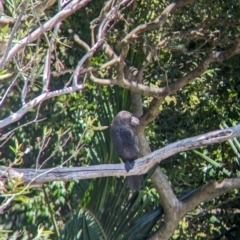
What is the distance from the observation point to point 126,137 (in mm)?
6289

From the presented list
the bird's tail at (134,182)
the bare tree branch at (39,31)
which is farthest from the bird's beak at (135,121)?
the bare tree branch at (39,31)

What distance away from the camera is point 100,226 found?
648 cm

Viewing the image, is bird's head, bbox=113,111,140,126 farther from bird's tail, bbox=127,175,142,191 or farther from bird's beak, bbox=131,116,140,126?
bird's tail, bbox=127,175,142,191

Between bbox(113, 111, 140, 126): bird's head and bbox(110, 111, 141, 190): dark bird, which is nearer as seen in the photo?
bbox(110, 111, 141, 190): dark bird

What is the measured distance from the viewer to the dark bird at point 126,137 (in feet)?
19.9

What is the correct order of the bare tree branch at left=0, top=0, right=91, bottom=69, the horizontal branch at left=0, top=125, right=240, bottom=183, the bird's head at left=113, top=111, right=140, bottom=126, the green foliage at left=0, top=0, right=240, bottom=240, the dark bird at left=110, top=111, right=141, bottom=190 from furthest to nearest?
the green foliage at left=0, top=0, right=240, bottom=240, the bird's head at left=113, top=111, right=140, bottom=126, the dark bird at left=110, top=111, right=141, bottom=190, the horizontal branch at left=0, top=125, right=240, bottom=183, the bare tree branch at left=0, top=0, right=91, bottom=69

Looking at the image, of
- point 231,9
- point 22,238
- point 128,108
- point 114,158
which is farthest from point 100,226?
point 231,9

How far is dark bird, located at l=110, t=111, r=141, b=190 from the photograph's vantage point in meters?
6.07

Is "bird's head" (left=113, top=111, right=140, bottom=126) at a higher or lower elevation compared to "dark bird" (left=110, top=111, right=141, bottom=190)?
higher

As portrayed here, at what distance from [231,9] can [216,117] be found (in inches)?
46.5

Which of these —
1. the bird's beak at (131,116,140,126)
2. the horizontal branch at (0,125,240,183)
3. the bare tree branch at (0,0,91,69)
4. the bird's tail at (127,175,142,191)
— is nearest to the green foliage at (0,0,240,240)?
the bird's tail at (127,175,142,191)

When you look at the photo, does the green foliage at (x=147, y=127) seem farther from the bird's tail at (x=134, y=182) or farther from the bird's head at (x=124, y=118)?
the bird's head at (x=124, y=118)

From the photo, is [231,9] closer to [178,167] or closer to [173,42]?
[173,42]

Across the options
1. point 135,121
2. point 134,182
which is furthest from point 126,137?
point 134,182
